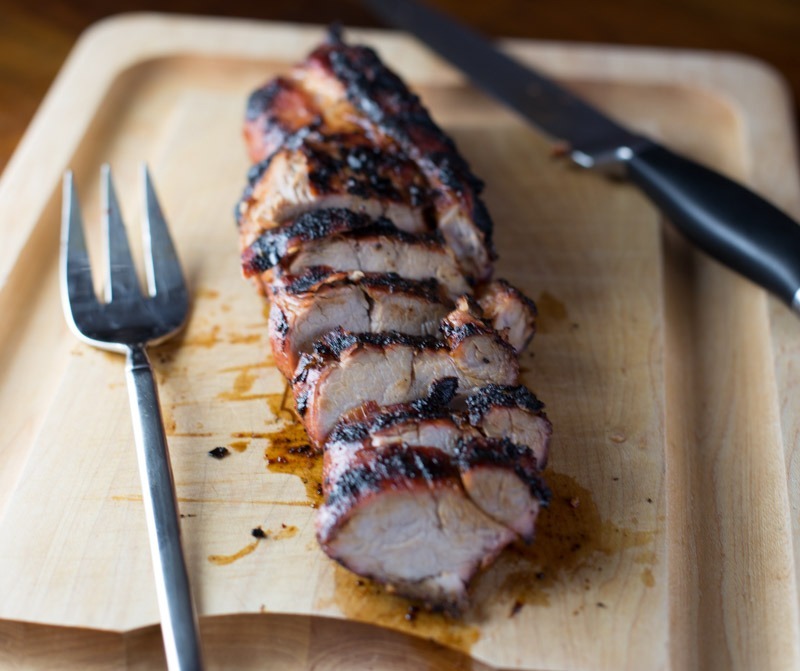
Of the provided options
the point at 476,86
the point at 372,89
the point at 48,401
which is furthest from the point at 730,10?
the point at 48,401

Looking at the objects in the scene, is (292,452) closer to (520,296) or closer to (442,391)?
(442,391)

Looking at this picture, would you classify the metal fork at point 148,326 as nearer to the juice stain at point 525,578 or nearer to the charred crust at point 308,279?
the juice stain at point 525,578

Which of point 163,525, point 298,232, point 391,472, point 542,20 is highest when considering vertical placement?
point 298,232

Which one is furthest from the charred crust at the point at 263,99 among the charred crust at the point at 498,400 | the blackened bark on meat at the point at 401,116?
the charred crust at the point at 498,400

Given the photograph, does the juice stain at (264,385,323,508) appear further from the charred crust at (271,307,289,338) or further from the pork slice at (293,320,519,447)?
the charred crust at (271,307,289,338)

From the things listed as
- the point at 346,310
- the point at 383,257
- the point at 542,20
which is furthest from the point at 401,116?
the point at 542,20

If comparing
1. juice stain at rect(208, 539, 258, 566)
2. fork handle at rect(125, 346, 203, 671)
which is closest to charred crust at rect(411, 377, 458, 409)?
juice stain at rect(208, 539, 258, 566)
